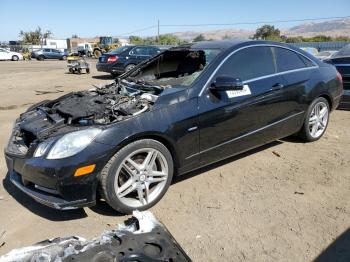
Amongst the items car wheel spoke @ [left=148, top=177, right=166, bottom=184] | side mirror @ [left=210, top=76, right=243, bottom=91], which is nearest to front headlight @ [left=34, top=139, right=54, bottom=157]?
car wheel spoke @ [left=148, top=177, right=166, bottom=184]

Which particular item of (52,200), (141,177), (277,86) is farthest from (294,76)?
(52,200)

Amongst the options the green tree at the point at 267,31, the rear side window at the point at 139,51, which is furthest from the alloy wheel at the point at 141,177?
the green tree at the point at 267,31

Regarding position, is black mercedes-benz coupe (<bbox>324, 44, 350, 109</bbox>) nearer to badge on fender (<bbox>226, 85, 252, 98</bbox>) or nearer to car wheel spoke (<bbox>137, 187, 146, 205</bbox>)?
badge on fender (<bbox>226, 85, 252, 98</bbox>)

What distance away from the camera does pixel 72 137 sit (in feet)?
10.8

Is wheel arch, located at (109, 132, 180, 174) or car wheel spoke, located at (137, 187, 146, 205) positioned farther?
car wheel spoke, located at (137, 187, 146, 205)

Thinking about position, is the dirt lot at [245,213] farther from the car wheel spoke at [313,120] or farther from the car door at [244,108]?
the car wheel spoke at [313,120]

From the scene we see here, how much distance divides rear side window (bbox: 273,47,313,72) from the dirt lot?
1.24 meters

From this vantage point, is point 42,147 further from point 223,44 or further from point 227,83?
point 223,44

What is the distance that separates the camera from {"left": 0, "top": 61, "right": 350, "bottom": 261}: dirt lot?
3.10 m

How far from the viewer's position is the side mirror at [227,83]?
12.9 feet

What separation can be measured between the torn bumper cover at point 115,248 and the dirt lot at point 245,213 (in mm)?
728

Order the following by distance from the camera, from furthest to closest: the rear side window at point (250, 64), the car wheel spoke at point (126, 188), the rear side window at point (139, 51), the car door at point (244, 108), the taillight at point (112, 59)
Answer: the rear side window at point (139, 51)
the taillight at point (112, 59)
the rear side window at point (250, 64)
the car door at point (244, 108)
the car wheel spoke at point (126, 188)

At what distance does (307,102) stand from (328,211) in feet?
6.53

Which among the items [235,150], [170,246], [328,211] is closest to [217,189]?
[235,150]
